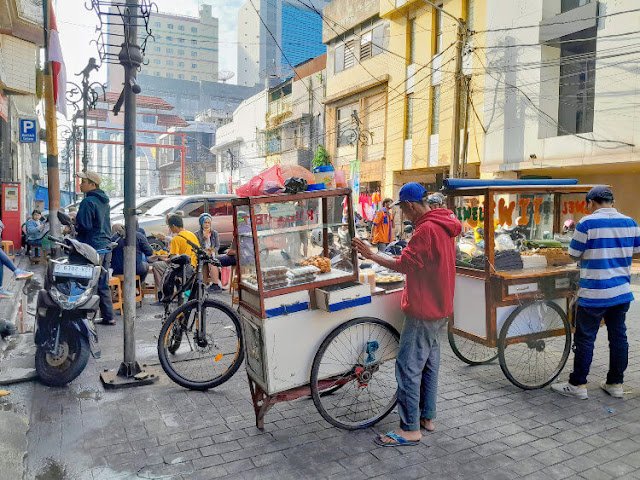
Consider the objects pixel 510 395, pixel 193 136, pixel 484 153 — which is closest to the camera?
pixel 510 395

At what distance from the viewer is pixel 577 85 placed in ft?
50.6

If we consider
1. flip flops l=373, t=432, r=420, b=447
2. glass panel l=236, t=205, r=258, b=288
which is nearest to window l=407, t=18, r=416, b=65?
glass panel l=236, t=205, r=258, b=288

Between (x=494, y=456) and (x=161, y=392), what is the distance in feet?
9.41

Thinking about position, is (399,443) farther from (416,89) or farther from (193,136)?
(193,136)

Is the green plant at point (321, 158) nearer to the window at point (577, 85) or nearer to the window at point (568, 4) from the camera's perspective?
the window at point (577, 85)

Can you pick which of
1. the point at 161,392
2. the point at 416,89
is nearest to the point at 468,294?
the point at 161,392

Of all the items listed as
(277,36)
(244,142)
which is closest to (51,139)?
(244,142)

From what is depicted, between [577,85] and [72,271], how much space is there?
15434 millimetres

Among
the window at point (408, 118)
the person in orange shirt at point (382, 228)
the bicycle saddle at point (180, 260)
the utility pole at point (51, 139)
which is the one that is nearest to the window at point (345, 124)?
the window at point (408, 118)

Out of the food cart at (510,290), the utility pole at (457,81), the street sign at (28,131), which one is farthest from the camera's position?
the utility pole at (457,81)

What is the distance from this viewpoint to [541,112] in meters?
15.9

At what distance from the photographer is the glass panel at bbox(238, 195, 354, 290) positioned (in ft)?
12.6

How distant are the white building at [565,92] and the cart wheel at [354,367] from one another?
1175 cm

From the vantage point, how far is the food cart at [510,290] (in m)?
4.62
